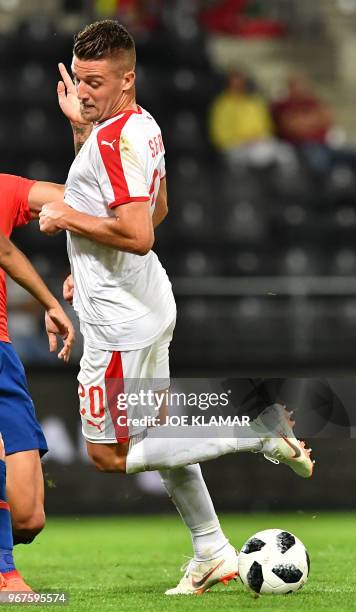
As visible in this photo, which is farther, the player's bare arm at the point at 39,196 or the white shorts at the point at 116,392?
the player's bare arm at the point at 39,196

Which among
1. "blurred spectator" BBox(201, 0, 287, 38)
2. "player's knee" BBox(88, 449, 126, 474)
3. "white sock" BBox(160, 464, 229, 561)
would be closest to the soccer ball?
"white sock" BBox(160, 464, 229, 561)

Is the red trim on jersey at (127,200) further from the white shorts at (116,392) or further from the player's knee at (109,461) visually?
the player's knee at (109,461)

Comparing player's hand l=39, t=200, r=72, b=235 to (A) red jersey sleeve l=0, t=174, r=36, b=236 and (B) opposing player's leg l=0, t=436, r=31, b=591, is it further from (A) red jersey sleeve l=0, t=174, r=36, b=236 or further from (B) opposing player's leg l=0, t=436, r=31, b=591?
(B) opposing player's leg l=0, t=436, r=31, b=591

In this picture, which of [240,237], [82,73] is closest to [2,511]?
[82,73]

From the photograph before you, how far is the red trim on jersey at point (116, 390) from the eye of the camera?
4477 millimetres

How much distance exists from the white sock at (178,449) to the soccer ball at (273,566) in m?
0.38

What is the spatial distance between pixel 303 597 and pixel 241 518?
4270 millimetres

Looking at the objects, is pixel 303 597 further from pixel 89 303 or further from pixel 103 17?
pixel 103 17

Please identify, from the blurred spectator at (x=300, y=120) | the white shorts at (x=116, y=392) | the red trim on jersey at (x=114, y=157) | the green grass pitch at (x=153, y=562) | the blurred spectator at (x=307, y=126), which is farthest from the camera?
the blurred spectator at (x=300, y=120)

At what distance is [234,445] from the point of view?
14.2 feet

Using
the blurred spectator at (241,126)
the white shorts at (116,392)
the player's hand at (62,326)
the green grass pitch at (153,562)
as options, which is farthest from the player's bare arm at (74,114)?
the blurred spectator at (241,126)

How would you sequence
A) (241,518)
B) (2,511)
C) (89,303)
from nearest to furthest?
(2,511)
(89,303)
(241,518)

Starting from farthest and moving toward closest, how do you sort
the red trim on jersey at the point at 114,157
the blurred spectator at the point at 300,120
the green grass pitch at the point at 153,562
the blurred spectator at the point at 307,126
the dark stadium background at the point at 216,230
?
the blurred spectator at the point at 300,120, the blurred spectator at the point at 307,126, the dark stadium background at the point at 216,230, the red trim on jersey at the point at 114,157, the green grass pitch at the point at 153,562

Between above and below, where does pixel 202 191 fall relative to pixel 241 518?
above
